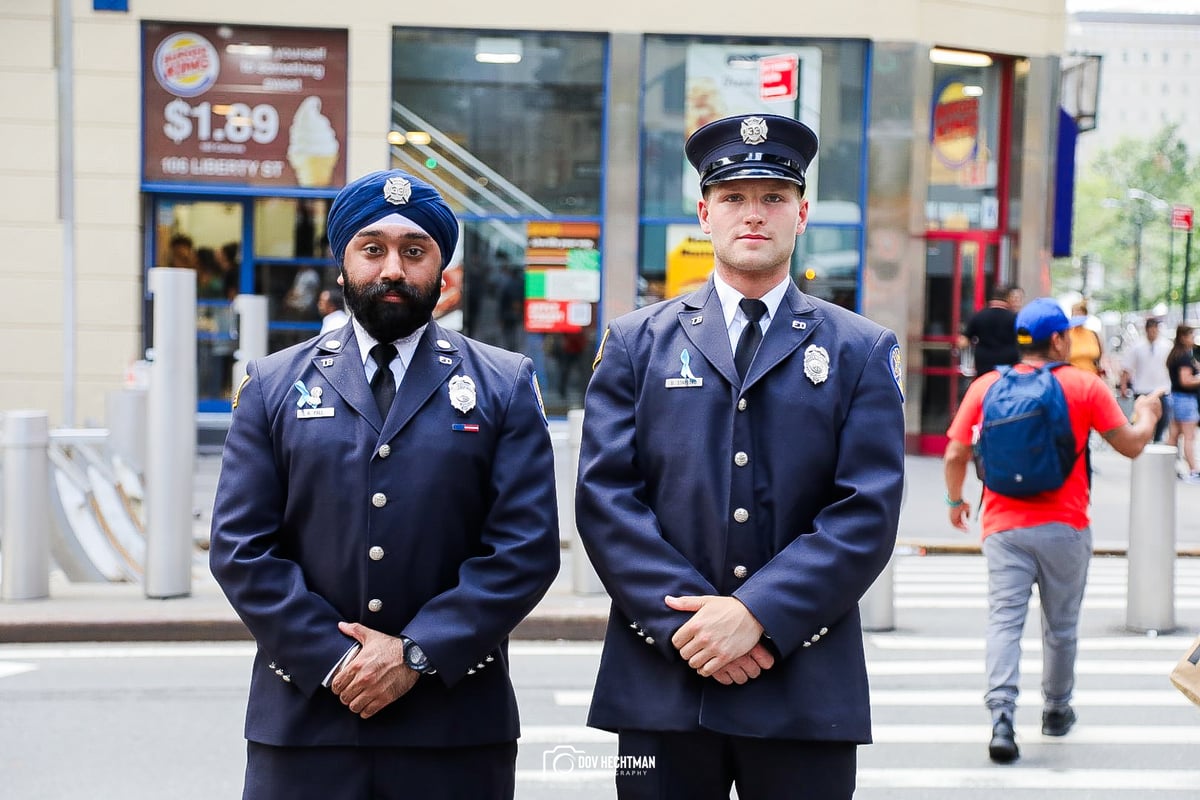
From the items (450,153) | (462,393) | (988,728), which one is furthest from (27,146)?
(462,393)

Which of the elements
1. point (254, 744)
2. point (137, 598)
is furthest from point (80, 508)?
point (254, 744)

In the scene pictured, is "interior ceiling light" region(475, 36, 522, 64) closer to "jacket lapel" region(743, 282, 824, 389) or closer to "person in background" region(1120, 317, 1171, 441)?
"person in background" region(1120, 317, 1171, 441)

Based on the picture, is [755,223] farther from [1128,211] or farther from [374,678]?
[1128,211]

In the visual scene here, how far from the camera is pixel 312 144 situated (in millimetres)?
16844

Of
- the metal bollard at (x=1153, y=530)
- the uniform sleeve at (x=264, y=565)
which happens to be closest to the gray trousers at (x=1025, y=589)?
the metal bollard at (x=1153, y=530)

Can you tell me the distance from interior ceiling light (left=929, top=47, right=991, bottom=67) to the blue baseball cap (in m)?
12.7

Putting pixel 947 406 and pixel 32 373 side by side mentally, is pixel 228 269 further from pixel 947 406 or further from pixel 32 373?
pixel 947 406

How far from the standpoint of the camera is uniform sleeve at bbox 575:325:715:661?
10.7 ft

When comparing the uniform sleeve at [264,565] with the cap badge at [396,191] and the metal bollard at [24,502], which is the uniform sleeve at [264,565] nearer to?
the cap badge at [396,191]

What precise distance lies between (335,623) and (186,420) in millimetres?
5836

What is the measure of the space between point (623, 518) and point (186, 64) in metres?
14.8

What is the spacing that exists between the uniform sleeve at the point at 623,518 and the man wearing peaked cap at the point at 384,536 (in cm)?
11

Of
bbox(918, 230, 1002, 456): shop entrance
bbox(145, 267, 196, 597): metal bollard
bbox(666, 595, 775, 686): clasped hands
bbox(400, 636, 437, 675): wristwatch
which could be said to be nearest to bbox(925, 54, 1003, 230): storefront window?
bbox(918, 230, 1002, 456): shop entrance

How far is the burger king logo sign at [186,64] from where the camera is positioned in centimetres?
1664
